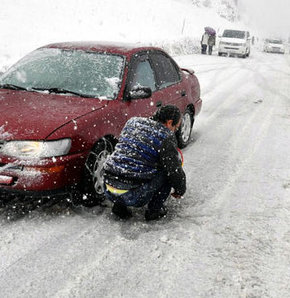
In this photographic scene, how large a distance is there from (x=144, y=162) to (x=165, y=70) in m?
2.51

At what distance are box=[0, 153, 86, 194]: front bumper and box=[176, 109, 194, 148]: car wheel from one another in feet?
9.59

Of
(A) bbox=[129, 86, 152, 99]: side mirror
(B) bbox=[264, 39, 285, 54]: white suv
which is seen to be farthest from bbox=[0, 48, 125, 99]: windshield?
(B) bbox=[264, 39, 285, 54]: white suv

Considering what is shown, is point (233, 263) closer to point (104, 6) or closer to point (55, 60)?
point (55, 60)

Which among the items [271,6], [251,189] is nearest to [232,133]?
[251,189]

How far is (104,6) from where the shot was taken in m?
27.8

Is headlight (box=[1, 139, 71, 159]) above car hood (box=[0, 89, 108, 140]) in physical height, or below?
below

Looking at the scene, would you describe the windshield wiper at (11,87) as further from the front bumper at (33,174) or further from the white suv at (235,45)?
the white suv at (235,45)

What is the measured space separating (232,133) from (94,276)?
495cm

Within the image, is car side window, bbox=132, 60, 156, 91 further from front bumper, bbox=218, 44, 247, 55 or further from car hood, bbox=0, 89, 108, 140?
front bumper, bbox=218, 44, 247, 55

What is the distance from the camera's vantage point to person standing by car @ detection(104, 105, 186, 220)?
351 cm

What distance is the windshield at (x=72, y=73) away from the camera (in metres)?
4.46

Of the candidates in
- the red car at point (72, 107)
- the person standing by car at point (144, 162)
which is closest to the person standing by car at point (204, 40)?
the red car at point (72, 107)

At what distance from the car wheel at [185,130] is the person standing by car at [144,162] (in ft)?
8.19

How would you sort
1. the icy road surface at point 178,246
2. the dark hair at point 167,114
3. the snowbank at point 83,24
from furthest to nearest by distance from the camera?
the snowbank at point 83,24 → the dark hair at point 167,114 → the icy road surface at point 178,246
